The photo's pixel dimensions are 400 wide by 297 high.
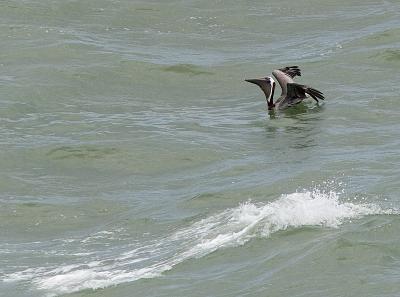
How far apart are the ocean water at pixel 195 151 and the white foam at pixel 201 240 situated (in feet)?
0.09

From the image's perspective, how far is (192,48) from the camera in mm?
21422

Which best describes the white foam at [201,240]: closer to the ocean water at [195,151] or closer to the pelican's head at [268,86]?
the ocean water at [195,151]

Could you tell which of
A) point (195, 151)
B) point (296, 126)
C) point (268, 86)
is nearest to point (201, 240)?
point (195, 151)

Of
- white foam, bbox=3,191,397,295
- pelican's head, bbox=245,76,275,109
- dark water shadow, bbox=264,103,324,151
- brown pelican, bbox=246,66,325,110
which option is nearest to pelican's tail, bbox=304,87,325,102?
brown pelican, bbox=246,66,325,110

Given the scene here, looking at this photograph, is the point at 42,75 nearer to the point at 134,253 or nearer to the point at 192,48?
the point at 192,48

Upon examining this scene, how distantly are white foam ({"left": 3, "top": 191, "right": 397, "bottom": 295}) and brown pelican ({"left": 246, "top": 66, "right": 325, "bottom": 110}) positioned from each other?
Answer: 5066mm

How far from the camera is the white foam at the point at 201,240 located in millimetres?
11359

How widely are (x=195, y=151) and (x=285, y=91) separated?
2.54 metres

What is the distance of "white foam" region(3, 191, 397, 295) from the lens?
11.4 metres

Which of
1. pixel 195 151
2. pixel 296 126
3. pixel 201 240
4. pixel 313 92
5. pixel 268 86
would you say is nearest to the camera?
pixel 201 240

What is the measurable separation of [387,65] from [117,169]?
221 inches

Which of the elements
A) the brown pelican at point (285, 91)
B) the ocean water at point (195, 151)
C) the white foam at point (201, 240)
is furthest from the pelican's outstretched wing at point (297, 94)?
the white foam at point (201, 240)

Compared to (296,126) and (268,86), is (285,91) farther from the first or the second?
(296,126)

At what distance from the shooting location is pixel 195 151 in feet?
52.3
